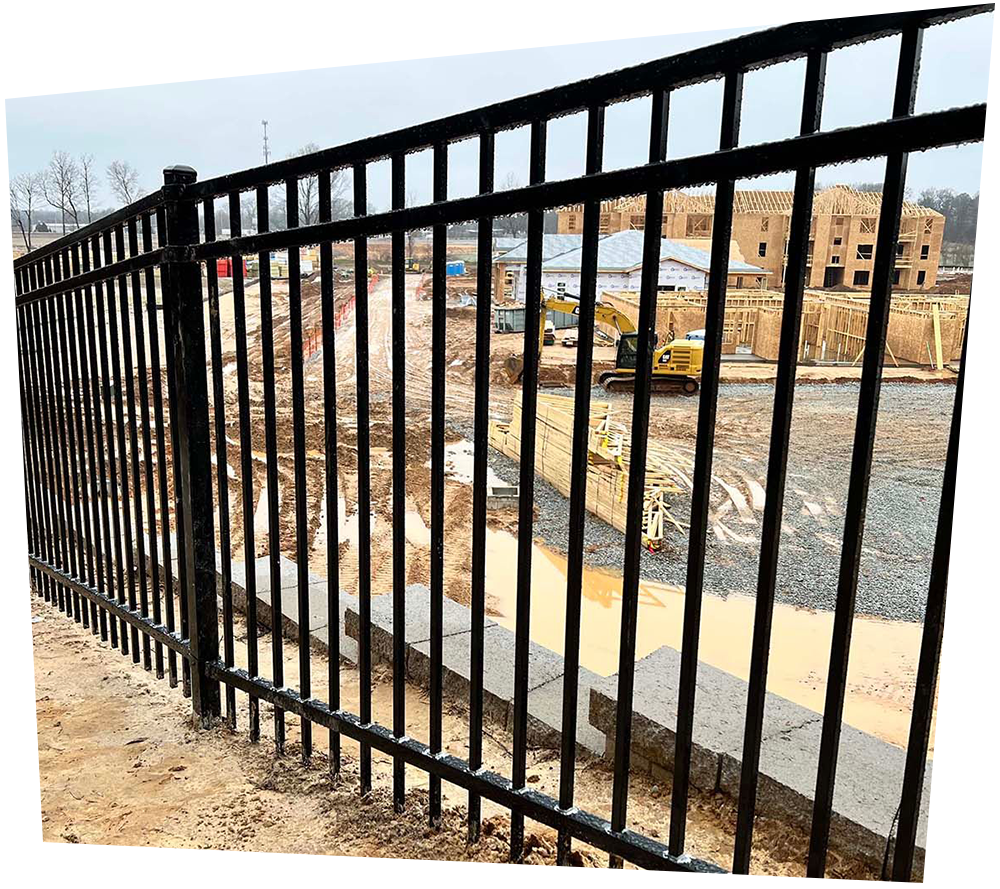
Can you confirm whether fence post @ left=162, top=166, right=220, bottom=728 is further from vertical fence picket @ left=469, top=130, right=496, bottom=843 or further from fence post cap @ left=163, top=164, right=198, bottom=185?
vertical fence picket @ left=469, top=130, right=496, bottom=843

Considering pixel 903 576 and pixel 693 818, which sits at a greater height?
pixel 693 818

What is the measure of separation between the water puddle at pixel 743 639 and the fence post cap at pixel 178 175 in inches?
115

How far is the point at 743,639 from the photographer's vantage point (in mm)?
5516

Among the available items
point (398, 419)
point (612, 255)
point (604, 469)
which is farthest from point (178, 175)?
point (604, 469)

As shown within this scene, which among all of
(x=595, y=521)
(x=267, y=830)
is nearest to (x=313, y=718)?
(x=267, y=830)

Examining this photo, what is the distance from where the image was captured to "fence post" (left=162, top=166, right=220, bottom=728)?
155 cm

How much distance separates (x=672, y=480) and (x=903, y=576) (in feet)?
10.3

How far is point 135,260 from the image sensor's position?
1.68 metres

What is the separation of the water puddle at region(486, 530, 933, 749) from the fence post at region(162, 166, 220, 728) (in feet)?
8.32

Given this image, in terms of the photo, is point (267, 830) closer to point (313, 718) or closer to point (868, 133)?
point (313, 718)

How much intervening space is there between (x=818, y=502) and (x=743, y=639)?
476cm

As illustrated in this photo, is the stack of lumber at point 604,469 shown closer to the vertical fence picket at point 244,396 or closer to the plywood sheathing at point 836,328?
the plywood sheathing at point 836,328

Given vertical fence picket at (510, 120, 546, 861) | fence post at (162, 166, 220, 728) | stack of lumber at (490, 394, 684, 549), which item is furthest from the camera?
stack of lumber at (490, 394, 684, 549)

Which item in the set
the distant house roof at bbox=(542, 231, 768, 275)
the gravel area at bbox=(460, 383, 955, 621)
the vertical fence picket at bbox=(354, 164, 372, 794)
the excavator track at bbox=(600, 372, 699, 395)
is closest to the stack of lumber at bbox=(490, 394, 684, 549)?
the gravel area at bbox=(460, 383, 955, 621)
